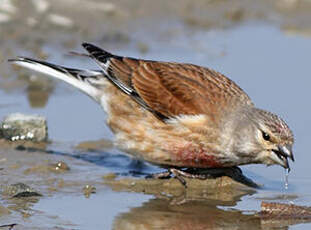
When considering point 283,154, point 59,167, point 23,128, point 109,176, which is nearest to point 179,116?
point 109,176

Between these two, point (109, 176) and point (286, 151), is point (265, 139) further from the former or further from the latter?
point (109, 176)

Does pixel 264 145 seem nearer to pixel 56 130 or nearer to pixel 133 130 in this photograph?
pixel 133 130

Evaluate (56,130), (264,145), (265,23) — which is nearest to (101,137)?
(56,130)

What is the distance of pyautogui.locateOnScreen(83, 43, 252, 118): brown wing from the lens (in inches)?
313

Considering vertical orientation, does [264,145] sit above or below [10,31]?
below

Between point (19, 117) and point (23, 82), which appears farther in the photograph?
point (23, 82)

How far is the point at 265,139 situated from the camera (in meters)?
7.57

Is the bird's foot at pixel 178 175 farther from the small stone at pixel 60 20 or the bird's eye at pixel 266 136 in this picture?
the small stone at pixel 60 20

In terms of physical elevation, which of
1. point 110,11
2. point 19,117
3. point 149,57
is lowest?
point 19,117

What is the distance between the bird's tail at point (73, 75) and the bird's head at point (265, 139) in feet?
4.71

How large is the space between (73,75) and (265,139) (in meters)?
1.93

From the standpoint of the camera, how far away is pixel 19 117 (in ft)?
28.0

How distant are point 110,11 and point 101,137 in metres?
3.39

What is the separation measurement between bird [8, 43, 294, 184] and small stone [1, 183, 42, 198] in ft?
3.68
